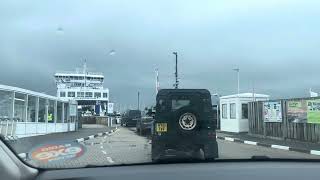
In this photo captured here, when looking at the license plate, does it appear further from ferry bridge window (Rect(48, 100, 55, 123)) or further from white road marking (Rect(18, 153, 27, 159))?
white road marking (Rect(18, 153, 27, 159))

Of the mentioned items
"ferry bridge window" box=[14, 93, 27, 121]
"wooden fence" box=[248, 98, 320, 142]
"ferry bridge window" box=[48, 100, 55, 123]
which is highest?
"ferry bridge window" box=[14, 93, 27, 121]

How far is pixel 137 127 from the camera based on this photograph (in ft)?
37.2

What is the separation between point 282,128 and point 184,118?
2001 cm

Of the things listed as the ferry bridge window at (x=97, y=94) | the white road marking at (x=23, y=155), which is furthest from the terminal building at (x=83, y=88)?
the white road marking at (x=23, y=155)

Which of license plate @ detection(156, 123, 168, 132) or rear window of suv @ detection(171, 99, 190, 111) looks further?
license plate @ detection(156, 123, 168, 132)

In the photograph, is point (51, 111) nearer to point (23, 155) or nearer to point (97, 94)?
point (97, 94)

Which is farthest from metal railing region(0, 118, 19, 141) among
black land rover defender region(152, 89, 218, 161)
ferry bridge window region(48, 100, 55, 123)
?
black land rover defender region(152, 89, 218, 161)

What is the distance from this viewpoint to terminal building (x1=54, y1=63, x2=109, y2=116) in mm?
6102

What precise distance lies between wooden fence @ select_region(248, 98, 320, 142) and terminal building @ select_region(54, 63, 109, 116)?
2005 centimetres

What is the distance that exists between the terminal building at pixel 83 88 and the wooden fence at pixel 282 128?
65.8 feet

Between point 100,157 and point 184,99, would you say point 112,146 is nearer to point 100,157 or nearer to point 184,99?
point 100,157

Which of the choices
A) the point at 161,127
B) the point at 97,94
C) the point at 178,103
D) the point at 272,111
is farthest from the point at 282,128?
the point at 97,94

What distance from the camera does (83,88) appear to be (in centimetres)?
621

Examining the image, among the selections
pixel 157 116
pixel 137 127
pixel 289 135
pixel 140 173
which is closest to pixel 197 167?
pixel 140 173
